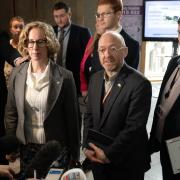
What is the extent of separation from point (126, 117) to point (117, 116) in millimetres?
52

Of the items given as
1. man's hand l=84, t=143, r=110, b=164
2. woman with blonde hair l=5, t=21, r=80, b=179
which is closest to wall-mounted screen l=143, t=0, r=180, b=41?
woman with blonde hair l=5, t=21, r=80, b=179

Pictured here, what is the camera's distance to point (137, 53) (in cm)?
235

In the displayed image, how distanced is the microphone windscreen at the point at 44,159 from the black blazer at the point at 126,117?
508mm

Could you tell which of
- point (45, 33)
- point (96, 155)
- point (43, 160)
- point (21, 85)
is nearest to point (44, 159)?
point (43, 160)

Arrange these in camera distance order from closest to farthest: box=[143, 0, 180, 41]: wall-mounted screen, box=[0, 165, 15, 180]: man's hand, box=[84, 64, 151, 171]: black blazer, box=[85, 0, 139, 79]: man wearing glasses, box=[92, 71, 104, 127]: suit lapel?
box=[0, 165, 15, 180]: man's hand → box=[84, 64, 151, 171]: black blazer → box=[92, 71, 104, 127]: suit lapel → box=[85, 0, 139, 79]: man wearing glasses → box=[143, 0, 180, 41]: wall-mounted screen

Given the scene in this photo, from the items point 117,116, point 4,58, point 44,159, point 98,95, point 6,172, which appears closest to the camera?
point 6,172

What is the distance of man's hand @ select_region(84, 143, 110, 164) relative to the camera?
68.3 inches

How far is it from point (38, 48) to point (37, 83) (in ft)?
0.70

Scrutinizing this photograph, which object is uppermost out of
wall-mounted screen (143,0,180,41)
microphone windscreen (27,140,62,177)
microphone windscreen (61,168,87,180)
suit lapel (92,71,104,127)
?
wall-mounted screen (143,0,180,41)

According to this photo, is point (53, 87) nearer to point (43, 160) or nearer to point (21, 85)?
point (21, 85)

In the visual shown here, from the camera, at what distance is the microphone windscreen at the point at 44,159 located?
1194 mm

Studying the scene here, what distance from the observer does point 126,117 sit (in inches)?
68.6

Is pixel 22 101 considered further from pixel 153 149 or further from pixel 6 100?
pixel 153 149

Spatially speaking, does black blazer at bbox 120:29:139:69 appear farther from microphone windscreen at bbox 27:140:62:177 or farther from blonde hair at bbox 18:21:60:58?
microphone windscreen at bbox 27:140:62:177
